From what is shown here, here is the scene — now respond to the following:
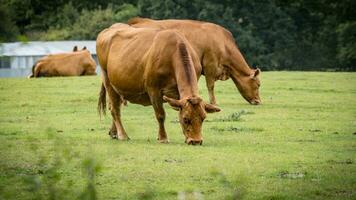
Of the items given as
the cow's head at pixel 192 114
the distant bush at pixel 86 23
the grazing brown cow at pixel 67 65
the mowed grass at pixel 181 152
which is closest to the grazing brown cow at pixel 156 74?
the cow's head at pixel 192 114

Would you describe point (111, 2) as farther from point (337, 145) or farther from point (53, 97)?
point (337, 145)

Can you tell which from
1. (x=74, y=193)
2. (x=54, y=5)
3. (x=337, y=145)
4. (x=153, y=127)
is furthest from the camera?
(x=54, y=5)

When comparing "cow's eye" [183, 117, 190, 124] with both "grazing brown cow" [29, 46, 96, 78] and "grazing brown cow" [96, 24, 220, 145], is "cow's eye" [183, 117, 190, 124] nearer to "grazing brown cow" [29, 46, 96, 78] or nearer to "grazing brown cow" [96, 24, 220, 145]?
"grazing brown cow" [96, 24, 220, 145]

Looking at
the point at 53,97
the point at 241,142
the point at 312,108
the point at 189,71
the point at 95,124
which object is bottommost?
the point at 53,97

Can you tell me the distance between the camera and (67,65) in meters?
37.0

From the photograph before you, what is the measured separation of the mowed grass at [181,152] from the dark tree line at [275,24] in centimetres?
4140

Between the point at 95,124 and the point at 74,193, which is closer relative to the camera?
the point at 74,193

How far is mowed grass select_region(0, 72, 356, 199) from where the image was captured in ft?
31.9

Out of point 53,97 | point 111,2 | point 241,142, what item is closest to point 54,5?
point 111,2

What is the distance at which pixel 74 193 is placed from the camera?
377 inches

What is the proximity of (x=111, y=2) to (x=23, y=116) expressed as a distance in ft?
213

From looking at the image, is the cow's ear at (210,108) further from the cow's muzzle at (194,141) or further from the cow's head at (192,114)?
the cow's muzzle at (194,141)

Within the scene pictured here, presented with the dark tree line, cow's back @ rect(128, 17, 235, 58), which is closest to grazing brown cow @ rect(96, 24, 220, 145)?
cow's back @ rect(128, 17, 235, 58)

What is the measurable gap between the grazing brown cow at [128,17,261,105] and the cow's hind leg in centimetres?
552
